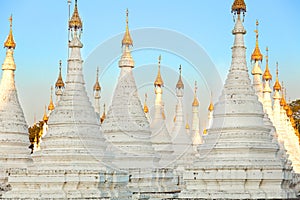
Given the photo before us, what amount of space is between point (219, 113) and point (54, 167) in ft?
24.0

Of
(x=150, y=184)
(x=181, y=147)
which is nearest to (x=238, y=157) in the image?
(x=150, y=184)

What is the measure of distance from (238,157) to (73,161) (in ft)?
22.4

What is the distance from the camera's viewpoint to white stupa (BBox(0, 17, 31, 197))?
3631cm

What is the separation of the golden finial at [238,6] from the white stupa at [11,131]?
13.4m

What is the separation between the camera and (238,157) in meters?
28.5

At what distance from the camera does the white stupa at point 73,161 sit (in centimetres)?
2848

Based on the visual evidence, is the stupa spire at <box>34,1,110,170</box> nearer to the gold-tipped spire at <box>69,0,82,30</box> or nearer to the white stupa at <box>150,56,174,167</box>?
the gold-tipped spire at <box>69,0,82,30</box>

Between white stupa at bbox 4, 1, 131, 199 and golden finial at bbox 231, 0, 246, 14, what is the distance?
7484mm

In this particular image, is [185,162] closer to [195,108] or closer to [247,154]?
[195,108]

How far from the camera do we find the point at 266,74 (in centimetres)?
4538

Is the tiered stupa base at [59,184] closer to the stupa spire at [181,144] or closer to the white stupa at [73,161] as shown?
the white stupa at [73,161]

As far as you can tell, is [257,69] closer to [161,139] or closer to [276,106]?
[161,139]

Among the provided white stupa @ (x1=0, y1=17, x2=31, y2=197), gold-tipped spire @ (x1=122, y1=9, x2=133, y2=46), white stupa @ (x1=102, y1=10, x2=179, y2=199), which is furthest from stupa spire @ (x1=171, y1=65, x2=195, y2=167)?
white stupa @ (x1=0, y1=17, x2=31, y2=197)

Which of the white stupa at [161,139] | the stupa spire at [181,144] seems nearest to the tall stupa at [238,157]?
the white stupa at [161,139]
